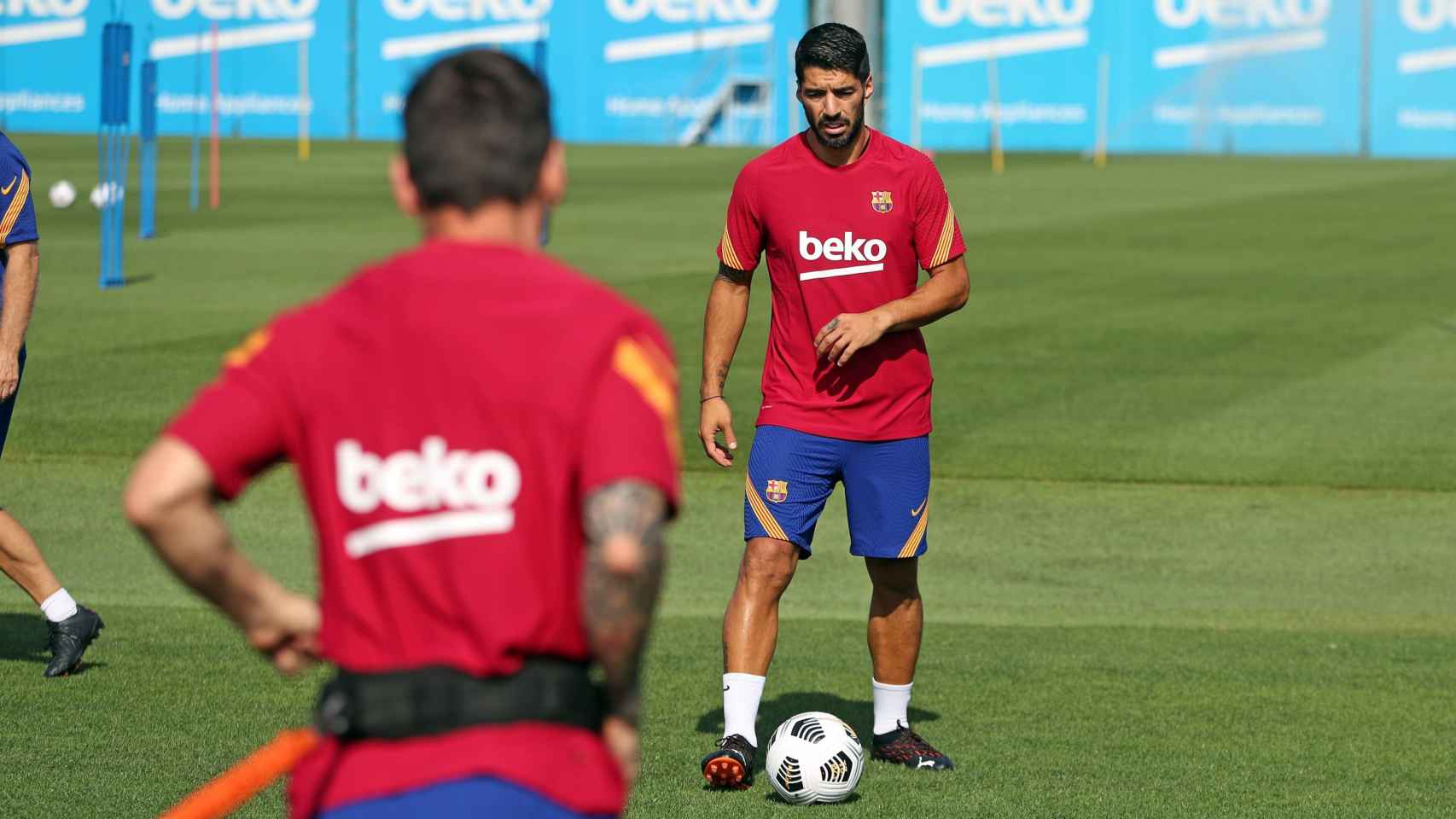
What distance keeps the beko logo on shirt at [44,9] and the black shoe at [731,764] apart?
5236 centimetres

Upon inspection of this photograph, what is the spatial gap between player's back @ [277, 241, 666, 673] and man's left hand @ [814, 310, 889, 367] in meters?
3.66

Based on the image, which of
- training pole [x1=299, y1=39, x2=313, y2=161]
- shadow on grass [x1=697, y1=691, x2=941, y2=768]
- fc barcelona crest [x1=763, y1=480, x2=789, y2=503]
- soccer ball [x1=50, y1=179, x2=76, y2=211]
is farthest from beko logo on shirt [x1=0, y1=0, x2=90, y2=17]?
fc barcelona crest [x1=763, y1=480, x2=789, y2=503]

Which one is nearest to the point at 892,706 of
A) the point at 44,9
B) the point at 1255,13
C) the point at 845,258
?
the point at 845,258

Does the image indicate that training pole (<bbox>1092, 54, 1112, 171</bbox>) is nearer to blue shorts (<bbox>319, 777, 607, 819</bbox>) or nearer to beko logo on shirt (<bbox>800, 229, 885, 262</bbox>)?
beko logo on shirt (<bbox>800, 229, 885, 262</bbox>)

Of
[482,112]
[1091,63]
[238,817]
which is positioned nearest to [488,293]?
[482,112]

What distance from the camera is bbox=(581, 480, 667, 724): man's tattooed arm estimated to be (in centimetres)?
284

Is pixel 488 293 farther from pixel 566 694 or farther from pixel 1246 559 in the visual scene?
pixel 1246 559

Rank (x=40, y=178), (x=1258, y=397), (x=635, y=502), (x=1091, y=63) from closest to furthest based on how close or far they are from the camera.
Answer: (x=635, y=502)
(x=1258, y=397)
(x=40, y=178)
(x=1091, y=63)

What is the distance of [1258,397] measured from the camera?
16094 mm

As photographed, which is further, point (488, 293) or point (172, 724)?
point (172, 724)

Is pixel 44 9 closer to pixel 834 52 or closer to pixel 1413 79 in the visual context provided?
pixel 1413 79

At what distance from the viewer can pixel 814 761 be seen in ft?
21.2

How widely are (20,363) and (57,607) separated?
0.93 meters

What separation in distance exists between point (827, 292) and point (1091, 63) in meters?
49.0
